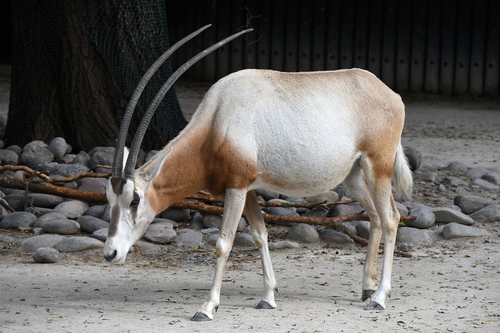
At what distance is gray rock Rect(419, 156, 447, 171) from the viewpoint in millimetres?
8773

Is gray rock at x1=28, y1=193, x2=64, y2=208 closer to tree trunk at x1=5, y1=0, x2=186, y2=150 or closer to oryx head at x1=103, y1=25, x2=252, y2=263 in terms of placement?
tree trunk at x1=5, y1=0, x2=186, y2=150

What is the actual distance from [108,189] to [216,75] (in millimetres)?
10355

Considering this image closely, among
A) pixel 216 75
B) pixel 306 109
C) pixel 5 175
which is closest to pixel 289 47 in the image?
pixel 216 75

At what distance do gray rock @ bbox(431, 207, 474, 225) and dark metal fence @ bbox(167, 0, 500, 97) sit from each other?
7.15 m

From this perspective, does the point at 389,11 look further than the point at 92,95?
Yes

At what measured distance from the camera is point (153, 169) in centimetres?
469

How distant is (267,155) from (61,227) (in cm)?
219

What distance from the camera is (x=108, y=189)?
4637mm

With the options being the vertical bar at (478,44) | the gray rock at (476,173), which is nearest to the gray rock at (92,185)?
the gray rock at (476,173)

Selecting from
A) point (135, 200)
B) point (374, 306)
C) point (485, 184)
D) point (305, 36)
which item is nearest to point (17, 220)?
point (135, 200)

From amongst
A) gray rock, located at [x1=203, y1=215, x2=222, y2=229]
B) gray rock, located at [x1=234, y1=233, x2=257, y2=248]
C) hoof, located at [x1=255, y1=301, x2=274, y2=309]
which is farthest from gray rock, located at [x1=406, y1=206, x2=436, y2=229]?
hoof, located at [x1=255, y1=301, x2=274, y2=309]

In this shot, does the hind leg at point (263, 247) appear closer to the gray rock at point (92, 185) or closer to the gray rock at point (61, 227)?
the gray rock at point (61, 227)

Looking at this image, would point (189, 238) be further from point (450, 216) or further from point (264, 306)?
point (450, 216)

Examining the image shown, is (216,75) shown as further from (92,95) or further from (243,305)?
(243,305)
